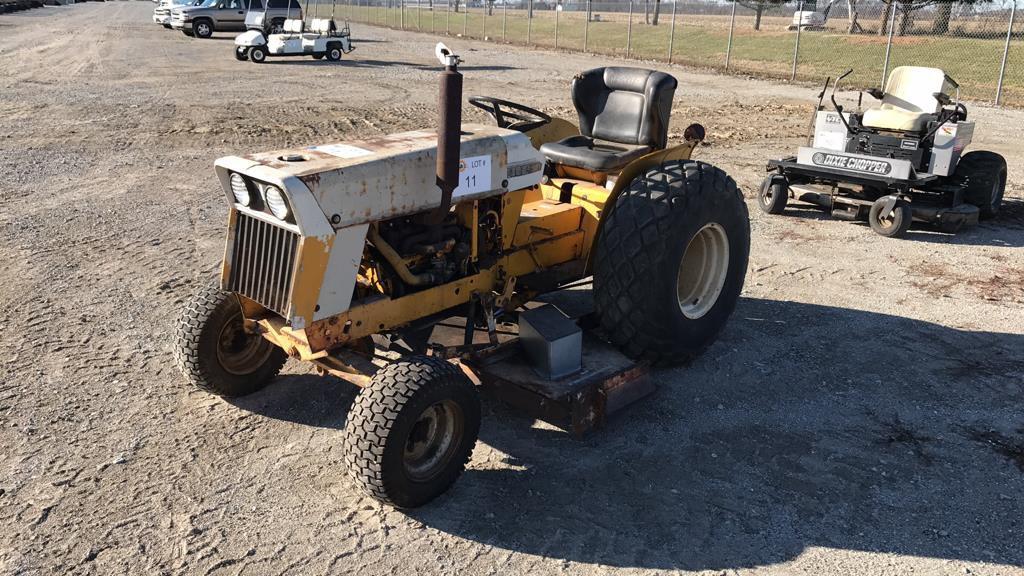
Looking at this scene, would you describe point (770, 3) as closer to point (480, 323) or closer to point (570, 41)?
point (570, 41)

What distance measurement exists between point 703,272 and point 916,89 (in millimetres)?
5599

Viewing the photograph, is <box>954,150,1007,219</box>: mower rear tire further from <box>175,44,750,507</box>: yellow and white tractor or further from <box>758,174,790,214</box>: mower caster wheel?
<box>175,44,750,507</box>: yellow and white tractor

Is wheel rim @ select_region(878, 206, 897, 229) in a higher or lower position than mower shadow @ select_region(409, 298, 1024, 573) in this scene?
higher

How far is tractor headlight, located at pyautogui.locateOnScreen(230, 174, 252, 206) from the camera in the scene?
3.87 metres

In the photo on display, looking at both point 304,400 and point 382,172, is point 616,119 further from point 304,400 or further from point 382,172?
point 304,400

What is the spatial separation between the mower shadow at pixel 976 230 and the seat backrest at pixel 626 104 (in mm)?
3828

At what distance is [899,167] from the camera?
8320 millimetres

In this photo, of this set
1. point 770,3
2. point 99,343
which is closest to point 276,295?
point 99,343

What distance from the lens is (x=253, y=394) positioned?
15.7ft

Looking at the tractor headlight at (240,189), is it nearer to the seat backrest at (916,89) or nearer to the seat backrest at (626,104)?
the seat backrest at (626,104)

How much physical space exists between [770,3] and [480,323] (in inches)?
1845

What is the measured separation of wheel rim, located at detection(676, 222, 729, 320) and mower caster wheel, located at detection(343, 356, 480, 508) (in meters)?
1.95

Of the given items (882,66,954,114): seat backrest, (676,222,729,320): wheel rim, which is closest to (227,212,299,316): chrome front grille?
(676,222,729,320): wheel rim

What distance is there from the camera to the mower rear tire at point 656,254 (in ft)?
15.2
